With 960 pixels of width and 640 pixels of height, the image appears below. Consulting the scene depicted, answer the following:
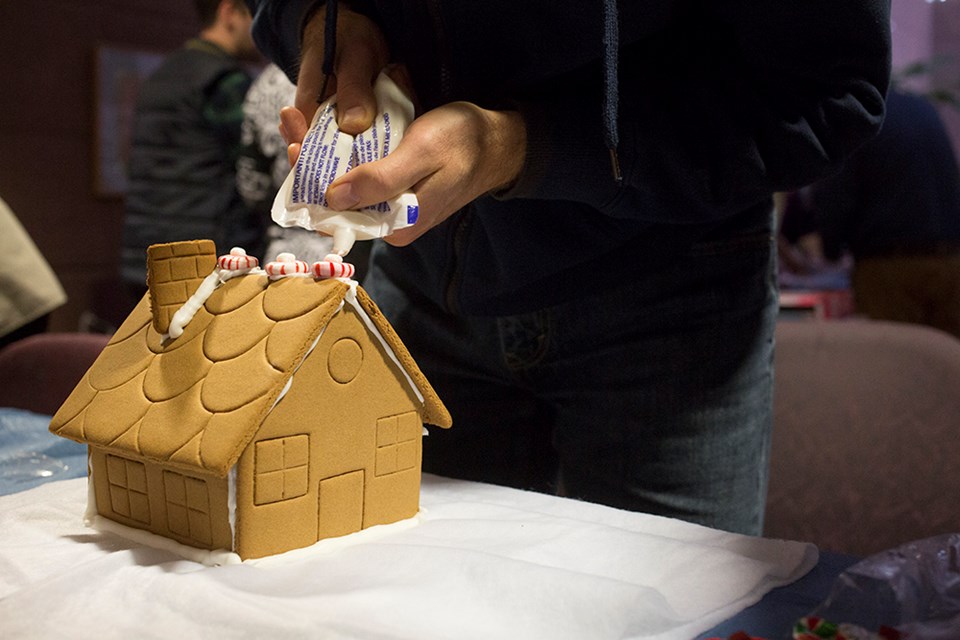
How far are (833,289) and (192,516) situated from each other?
2466 millimetres

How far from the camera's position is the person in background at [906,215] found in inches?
87.4

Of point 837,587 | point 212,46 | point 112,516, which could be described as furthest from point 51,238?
point 837,587

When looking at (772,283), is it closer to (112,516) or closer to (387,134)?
(387,134)

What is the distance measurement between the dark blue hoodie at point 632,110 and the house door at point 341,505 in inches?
9.2

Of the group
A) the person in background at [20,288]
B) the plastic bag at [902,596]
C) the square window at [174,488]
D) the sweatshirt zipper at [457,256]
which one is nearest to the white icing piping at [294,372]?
the square window at [174,488]

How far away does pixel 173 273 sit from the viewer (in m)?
0.83

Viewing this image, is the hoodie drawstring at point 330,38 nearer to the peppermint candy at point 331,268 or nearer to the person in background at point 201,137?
the peppermint candy at point 331,268

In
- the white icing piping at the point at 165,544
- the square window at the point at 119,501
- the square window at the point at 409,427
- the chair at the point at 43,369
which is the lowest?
the chair at the point at 43,369

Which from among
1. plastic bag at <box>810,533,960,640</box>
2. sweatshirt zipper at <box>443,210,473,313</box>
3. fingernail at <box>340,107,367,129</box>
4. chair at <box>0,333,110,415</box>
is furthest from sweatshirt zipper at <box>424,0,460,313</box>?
chair at <box>0,333,110,415</box>

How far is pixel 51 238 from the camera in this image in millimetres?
4098

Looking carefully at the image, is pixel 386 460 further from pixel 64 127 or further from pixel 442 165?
pixel 64 127

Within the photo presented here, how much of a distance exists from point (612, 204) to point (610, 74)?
121mm

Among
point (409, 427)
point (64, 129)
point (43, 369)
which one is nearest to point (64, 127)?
point (64, 129)

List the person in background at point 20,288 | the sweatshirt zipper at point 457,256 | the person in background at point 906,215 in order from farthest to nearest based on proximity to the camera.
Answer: the person in background at point 906,215 < the person in background at point 20,288 < the sweatshirt zipper at point 457,256
